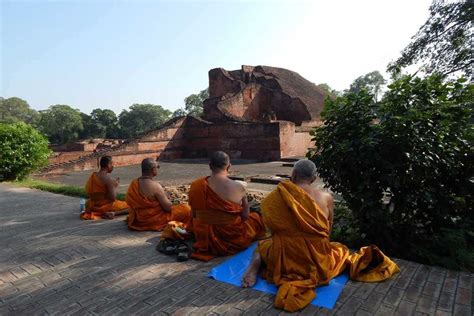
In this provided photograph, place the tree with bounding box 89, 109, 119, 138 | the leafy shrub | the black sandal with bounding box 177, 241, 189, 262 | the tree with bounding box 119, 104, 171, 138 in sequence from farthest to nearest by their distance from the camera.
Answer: the tree with bounding box 119, 104, 171, 138, the tree with bounding box 89, 109, 119, 138, the leafy shrub, the black sandal with bounding box 177, 241, 189, 262

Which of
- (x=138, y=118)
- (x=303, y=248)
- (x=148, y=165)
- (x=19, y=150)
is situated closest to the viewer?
(x=303, y=248)

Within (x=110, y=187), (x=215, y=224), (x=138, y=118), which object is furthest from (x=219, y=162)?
(x=138, y=118)

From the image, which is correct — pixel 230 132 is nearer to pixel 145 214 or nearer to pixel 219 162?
pixel 145 214

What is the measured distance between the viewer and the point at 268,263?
279cm

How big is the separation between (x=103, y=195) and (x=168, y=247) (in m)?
2.38

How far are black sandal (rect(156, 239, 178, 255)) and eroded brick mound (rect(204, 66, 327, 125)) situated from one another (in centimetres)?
1664

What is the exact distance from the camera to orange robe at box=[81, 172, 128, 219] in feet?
17.1

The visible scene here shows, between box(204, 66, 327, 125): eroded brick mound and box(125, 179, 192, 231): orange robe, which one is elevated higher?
box(204, 66, 327, 125): eroded brick mound

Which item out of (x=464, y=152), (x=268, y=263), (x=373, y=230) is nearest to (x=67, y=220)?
(x=268, y=263)

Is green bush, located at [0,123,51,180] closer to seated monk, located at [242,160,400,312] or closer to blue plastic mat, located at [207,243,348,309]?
blue plastic mat, located at [207,243,348,309]

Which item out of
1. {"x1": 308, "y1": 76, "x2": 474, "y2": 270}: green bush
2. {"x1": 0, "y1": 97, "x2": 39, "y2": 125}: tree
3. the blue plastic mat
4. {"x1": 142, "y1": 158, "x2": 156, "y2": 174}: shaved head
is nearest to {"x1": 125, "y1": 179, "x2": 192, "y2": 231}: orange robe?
{"x1": 142, "y1": 158, "x2": 156, "y2": 174}: shaved head

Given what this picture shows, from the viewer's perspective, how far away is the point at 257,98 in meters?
24.9

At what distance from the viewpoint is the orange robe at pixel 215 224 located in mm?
3395

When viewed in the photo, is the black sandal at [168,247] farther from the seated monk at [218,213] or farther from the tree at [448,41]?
the tree at [448,41]
